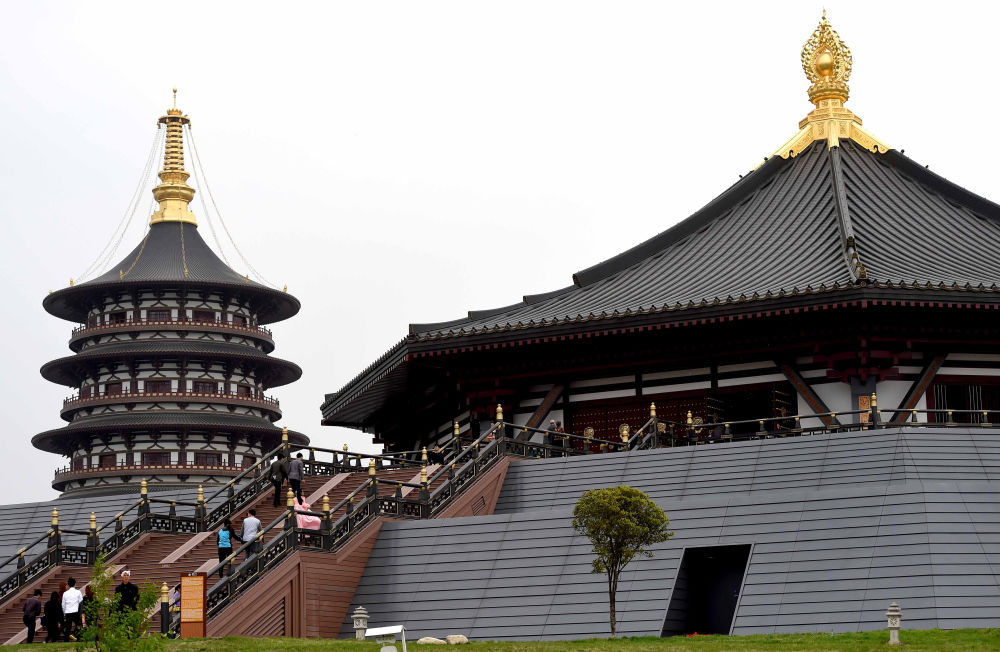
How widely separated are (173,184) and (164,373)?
9.32m

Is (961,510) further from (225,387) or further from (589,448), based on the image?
(225,387)

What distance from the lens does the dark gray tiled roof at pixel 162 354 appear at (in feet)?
202

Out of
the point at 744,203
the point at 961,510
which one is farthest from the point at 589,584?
the point at 744,203

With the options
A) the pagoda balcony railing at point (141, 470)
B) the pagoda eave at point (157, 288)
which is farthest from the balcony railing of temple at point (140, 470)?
the pagoda eave at point (157, 288)

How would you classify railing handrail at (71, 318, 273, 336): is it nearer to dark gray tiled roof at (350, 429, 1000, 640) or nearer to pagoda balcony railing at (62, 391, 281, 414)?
pagoda balcony railing at (62, 391, 281, 414)

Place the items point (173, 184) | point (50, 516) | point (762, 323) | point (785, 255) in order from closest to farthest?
point (762, 323), point (50, 516), point (785, 255), point (173, 184)

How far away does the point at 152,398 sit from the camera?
61656 mm

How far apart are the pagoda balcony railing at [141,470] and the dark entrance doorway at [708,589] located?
38575mm

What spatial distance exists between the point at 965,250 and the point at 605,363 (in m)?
9.13

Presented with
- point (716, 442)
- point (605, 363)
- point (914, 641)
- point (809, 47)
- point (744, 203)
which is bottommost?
point (914, 641)

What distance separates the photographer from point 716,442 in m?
31.9

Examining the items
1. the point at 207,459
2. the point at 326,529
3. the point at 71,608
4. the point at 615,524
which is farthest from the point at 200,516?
the point at 207,459

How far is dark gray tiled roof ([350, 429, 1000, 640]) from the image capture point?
74.1ft

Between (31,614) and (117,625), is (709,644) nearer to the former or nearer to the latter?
(117,625)
